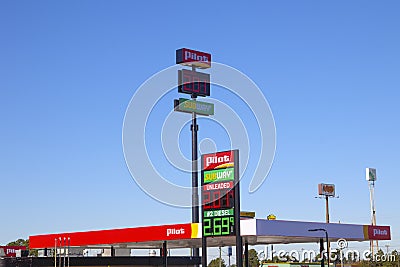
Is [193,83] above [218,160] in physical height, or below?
above

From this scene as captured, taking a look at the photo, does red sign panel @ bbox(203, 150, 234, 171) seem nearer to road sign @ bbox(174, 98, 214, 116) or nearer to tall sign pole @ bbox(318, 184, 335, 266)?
road sign @ bbox(174, 98, 214, 116)

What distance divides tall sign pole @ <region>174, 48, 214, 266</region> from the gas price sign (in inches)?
1526

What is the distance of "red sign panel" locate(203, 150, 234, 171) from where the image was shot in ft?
174

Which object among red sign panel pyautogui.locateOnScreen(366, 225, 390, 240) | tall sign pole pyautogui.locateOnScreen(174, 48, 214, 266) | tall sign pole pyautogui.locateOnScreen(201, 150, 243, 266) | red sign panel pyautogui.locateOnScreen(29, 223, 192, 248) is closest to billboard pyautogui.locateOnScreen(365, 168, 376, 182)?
tall sign pole pyautogui.locateOnScreen(174, 48, 214, 266)

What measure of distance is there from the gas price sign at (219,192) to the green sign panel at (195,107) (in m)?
41.0

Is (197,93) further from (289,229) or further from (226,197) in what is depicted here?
(226,197)

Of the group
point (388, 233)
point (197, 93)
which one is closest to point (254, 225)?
point (388, 233)

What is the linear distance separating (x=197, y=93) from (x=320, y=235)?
33.2 meters

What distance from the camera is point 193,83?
96.5 m

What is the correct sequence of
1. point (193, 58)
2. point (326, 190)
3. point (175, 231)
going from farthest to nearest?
point (326, 190), point (193, 58), point (175, 231)

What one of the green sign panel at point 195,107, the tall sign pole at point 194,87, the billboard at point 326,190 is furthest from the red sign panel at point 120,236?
the billboard at point 326,190

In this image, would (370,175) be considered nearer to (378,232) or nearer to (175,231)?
(378,232)

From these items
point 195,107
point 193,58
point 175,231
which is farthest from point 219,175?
point 193,58

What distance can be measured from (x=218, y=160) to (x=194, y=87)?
43.5 m
